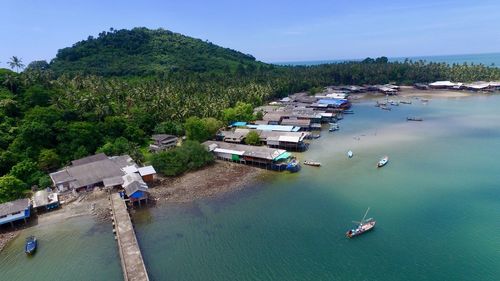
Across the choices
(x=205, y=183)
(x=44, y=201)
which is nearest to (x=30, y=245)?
(x=44, y=201)

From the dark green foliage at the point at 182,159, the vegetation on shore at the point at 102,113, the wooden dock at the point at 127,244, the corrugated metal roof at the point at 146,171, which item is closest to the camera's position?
the wooden dock at the point at 127,244

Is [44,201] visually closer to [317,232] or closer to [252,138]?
[317,232]

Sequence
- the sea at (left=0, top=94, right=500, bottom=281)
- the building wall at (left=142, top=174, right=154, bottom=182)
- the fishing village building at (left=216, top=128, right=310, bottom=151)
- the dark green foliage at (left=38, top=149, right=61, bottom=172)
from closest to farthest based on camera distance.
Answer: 1. the sea at (left=0, top=94, right=500, bottom=281)
2. the building wall at (left=142, top=174, right=154, bottom=182)
3. the dark green foliage at (left=38, top=149, right=61, bottom=172)
4. the fishing village building at (left=216, top=128, right=310, bottom=151)

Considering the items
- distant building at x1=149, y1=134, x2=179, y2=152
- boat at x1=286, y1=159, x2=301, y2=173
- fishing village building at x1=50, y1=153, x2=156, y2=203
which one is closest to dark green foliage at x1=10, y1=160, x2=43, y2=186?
fishing village building at x1=50, y1=153, x2=156, y2=203

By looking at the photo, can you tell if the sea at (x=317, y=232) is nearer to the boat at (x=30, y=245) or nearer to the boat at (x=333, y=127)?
the boat at (x=30, y=245)

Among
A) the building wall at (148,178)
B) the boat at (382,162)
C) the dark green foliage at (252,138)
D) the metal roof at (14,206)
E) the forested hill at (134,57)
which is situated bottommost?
the boat at (382,162)

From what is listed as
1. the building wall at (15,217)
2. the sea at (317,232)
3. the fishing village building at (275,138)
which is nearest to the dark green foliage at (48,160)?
the building wall at (15,217)

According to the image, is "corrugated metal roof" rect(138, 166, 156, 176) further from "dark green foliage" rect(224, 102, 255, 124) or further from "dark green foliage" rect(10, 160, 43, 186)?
"dark green foliage" rect(224, 102, 255, 124)
